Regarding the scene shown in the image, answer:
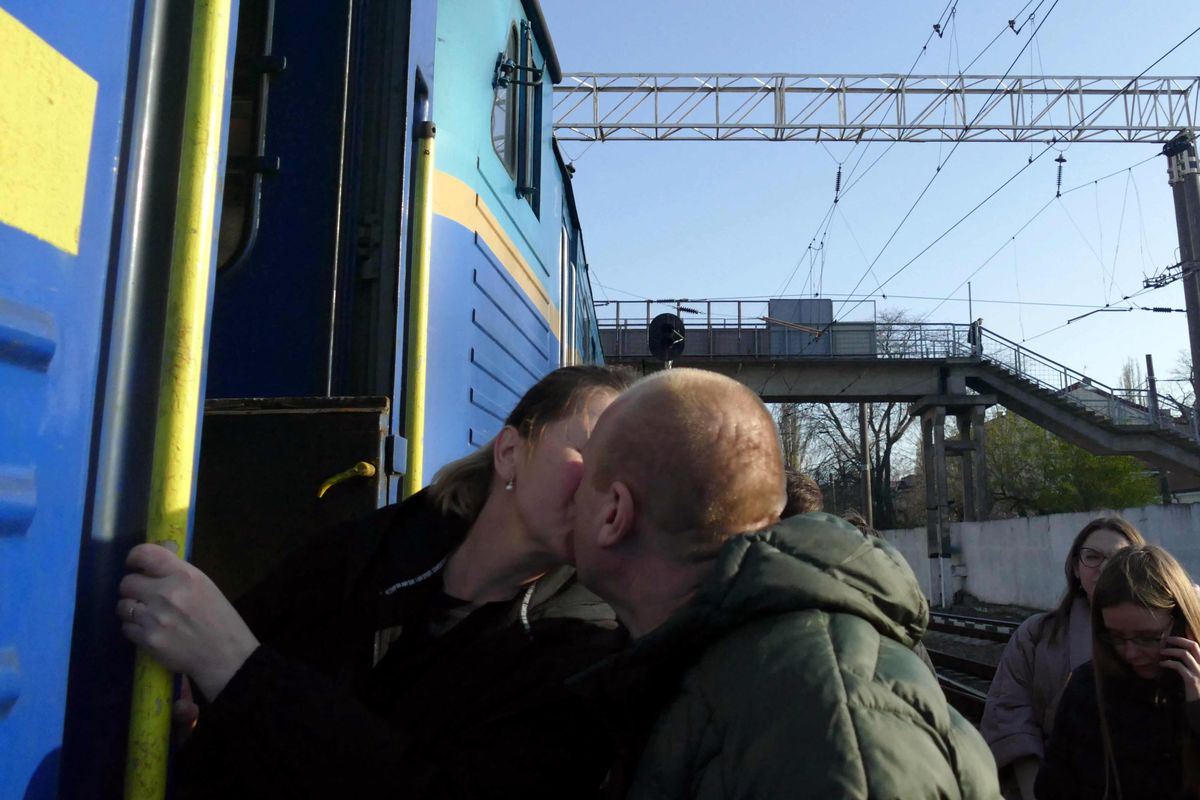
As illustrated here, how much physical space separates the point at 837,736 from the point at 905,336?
27689 mm

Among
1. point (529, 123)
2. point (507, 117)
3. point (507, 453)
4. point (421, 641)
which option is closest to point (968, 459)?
point (529, 123)

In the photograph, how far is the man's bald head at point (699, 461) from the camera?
1373mm

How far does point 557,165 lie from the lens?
16.8 ft

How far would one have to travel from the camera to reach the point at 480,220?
3.35 m

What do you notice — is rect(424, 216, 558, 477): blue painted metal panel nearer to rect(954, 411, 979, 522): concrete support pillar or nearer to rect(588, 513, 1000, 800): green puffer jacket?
rect(588, 513, 1000, 800): green puffer jacket

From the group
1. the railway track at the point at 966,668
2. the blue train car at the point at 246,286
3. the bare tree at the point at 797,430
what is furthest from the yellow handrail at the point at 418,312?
the bare tree at the point at 797,430

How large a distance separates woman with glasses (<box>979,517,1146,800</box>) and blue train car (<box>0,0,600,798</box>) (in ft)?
7.17

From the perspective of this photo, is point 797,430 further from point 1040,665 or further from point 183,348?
point 183,348

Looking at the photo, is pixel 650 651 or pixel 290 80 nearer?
pixel 650 651

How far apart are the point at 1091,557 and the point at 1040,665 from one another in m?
0.45

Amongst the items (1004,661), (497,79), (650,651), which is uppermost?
(497,79)

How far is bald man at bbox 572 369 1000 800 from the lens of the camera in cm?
107

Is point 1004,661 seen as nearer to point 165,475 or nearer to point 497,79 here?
point 497,79

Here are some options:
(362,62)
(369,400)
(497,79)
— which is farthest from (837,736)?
(497,79)
